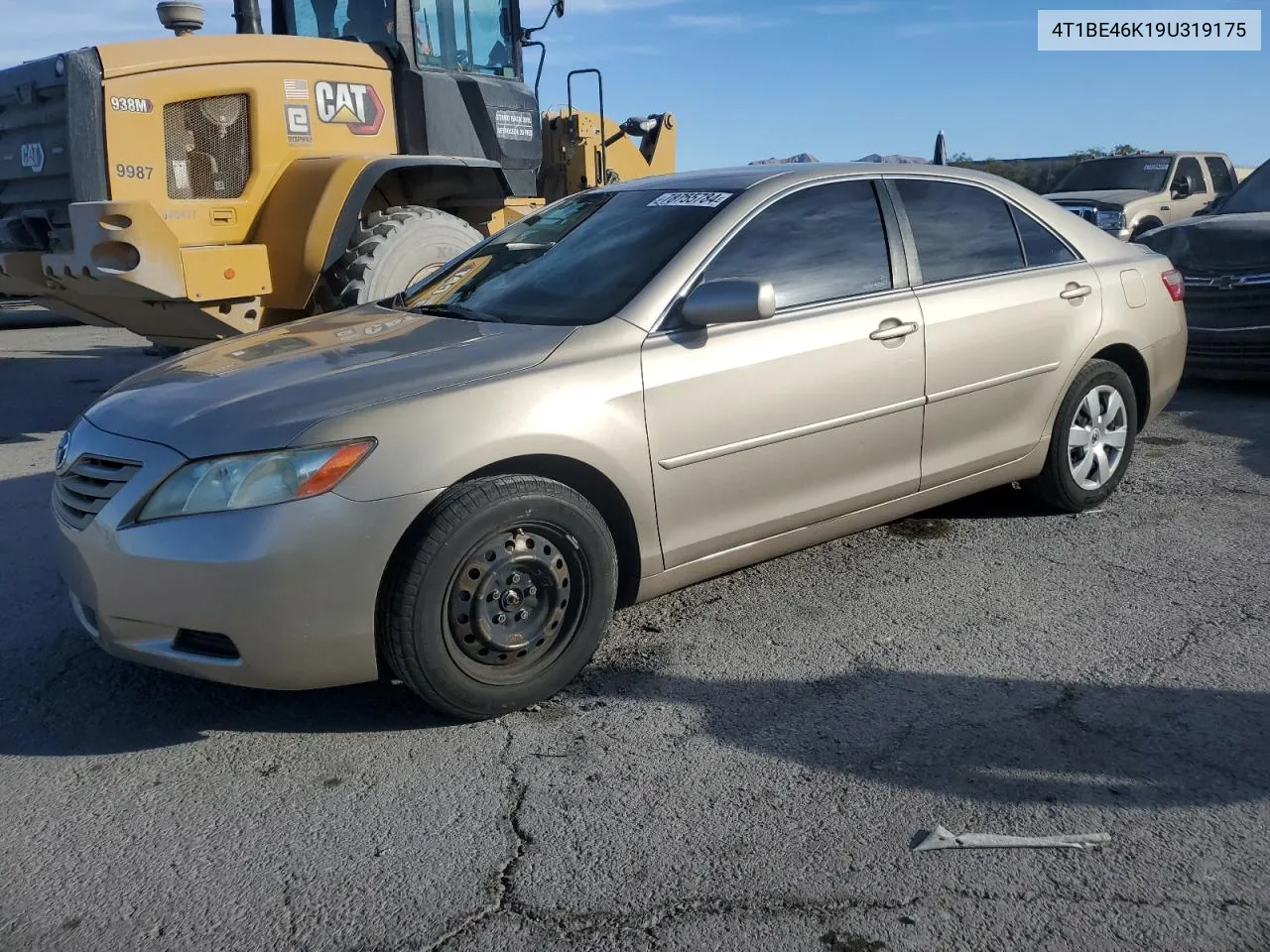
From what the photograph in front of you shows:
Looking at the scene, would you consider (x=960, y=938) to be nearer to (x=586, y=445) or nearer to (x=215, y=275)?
(x=586, y=445)

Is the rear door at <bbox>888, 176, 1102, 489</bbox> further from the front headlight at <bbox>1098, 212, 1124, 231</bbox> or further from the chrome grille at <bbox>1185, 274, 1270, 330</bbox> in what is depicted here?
the front headlight at <bbox>1098, 212, 1124, 231</bbox>

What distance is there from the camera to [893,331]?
4.27 m

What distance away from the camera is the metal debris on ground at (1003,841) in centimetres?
273

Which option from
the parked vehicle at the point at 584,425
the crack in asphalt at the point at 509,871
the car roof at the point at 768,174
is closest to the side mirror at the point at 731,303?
the parked vehicle at the point at 584,425

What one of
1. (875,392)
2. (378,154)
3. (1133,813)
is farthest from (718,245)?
(378,154)

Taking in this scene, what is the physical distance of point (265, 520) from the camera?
9.91ft

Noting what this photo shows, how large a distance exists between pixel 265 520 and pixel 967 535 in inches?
124

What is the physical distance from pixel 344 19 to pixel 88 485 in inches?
224

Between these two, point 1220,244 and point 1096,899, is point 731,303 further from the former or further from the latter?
point 1220,244

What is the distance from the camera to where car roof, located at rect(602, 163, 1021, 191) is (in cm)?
435

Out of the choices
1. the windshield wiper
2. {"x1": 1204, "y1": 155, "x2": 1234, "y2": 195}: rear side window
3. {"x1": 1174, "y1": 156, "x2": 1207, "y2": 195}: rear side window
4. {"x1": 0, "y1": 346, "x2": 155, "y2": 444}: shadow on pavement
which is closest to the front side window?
{"x1": 0, "y1": 346, "x2": 155, "y2": 444}: shadow on pavement

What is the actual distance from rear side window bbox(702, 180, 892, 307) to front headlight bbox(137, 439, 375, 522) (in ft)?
4.94

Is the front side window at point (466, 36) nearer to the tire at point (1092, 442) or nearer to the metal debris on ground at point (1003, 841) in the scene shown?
the tire at point (1092, 442)

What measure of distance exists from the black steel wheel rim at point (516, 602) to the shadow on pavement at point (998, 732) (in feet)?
0.99
